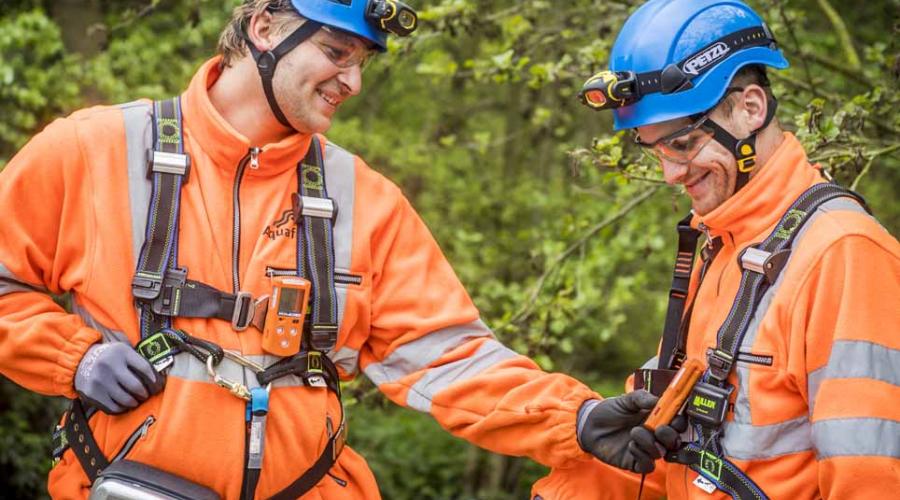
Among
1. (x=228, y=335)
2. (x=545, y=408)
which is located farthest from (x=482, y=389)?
(x=228, y=335)

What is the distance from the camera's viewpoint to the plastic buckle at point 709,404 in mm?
2727

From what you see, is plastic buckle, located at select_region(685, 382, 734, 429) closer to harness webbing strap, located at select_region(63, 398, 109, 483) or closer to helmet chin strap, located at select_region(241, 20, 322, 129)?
helmet chin strap, located at select_region(241, 20, 322, 129)

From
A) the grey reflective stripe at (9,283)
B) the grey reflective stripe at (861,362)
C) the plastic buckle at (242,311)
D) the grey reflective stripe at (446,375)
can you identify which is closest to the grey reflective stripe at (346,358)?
the grey reflective stripe at (446,375)

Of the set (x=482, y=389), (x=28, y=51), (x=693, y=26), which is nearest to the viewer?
(x=693, y=26)

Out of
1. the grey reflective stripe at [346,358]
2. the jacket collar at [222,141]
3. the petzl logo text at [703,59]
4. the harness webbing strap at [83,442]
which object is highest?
the petzl logo text at [703,59]

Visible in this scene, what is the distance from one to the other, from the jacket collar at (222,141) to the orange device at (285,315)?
0.42 metres

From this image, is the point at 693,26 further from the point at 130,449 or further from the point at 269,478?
the point at 130,449

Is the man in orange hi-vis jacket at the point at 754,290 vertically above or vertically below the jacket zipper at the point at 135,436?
above

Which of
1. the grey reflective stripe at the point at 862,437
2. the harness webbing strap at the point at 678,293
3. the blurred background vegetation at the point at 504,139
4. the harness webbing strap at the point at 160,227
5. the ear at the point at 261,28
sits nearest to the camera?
the grey reflective stripe at the point at 862,437

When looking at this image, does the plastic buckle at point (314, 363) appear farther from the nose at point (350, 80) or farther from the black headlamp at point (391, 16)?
the black headlamp at point (391, 16)

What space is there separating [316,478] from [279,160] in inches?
42.2

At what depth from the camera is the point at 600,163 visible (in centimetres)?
413

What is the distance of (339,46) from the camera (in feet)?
10.9

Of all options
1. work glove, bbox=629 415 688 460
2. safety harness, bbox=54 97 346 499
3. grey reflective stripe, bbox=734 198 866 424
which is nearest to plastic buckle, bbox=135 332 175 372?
safety harness, bbox=54 97 346 499
